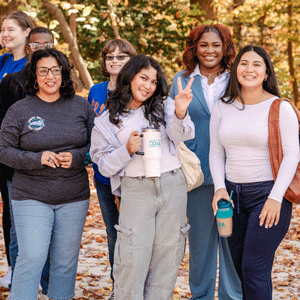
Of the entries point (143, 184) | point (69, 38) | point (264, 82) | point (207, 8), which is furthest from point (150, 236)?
point (207, 8)

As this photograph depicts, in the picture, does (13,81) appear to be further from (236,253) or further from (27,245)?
(236,253)

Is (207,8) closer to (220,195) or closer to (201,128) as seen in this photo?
(201,128)

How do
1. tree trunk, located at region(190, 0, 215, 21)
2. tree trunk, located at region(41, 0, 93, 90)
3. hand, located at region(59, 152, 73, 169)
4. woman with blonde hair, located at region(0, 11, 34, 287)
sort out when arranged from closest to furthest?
hand, located at region(59, 152, 73, 169), woman with blonde hair, located at region(0, 11, 34, 287), tree trunk, located at region(41, 0, 93, 90), tree trunk, located at region(190, 0, 215, 21)

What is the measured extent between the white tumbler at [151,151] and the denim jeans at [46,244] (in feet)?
2.48

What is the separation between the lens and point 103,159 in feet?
9.52

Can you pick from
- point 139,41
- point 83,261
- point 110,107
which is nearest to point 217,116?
point 110,107

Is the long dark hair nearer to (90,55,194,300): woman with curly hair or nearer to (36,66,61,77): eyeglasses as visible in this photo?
(90,55,194,300): woman with curly hair

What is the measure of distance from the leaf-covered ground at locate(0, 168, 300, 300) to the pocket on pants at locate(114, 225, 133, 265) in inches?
53.6

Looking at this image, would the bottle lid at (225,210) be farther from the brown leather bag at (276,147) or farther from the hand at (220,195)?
the brown leather bag at (276,147)

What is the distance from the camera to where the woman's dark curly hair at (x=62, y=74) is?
321cm

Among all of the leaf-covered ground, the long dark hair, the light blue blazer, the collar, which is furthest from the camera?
the leaf-covered ground

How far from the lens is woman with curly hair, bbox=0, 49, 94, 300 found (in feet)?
9.93

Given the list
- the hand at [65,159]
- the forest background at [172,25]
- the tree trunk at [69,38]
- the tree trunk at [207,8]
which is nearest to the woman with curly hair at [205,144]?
the hand at [65,159]

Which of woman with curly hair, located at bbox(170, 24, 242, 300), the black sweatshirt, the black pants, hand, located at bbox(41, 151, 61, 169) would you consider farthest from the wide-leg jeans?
the black pants
